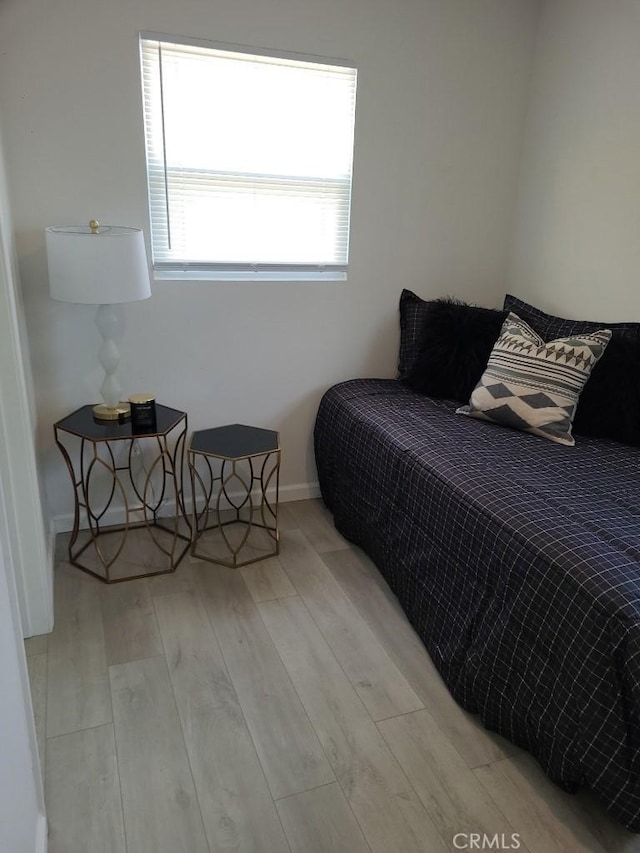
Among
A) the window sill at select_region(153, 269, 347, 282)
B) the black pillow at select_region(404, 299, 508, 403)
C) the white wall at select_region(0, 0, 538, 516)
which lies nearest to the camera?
the white wall at select_region(0, 0, 538, 516)

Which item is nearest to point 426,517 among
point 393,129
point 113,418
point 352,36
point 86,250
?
point 113,418

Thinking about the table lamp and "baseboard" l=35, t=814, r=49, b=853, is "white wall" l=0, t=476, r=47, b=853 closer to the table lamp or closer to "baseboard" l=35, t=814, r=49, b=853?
"baseboard" l=35, t=814, r=49, b=853

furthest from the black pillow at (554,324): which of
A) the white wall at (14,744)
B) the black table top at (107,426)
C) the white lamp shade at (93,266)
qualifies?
the white wall at (14,744)

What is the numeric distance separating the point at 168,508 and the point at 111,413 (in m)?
0.64

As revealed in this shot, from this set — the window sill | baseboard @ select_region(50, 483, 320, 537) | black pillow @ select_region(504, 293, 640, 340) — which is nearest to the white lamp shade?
the window sill

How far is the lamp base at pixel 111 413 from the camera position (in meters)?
2.20

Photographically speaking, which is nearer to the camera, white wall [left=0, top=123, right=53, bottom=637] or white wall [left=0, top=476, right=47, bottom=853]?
white wall [left=0, top=476, right=47, bottom=853]

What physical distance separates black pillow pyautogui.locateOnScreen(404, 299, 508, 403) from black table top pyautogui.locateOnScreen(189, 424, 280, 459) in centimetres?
76

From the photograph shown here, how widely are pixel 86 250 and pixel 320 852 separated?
1.83m

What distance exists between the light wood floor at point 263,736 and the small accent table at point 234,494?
0.86 feet

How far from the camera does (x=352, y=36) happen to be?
237 cm

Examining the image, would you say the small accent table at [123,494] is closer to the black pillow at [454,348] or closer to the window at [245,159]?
the window at [245,159]

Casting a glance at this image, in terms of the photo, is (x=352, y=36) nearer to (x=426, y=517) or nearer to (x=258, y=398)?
(x=258, y=398)

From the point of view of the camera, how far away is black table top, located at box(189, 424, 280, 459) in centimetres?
223
